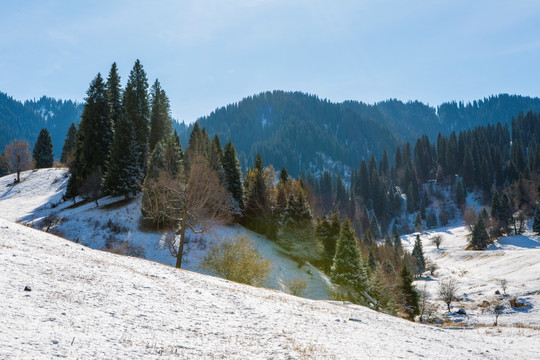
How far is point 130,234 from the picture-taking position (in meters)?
41.8

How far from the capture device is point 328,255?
5062 centimetres

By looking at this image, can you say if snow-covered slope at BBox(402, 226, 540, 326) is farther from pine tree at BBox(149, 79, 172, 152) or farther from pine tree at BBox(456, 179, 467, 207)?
pine tree at BBox(149, 79, 172, 152)

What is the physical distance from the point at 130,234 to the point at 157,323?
1298 inches

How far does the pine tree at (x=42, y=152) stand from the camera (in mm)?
86625

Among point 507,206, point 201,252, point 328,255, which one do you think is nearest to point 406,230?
point 507,206

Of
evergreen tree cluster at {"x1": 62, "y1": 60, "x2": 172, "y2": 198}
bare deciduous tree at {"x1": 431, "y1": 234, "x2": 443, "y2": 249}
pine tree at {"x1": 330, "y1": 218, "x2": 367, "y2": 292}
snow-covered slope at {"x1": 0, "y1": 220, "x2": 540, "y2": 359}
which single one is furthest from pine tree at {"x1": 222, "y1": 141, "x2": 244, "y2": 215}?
bare deciduous tree at {"x1": 431, "y1": 234, "x2": 443, "y2": 249}

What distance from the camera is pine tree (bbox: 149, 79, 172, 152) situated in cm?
6147

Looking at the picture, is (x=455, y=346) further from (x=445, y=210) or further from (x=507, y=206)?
(x=445, y=210)

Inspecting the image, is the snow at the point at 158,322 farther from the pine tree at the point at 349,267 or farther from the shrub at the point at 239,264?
the pine tree at the point at 349,267

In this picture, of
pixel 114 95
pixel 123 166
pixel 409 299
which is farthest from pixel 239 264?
pixel 114 95

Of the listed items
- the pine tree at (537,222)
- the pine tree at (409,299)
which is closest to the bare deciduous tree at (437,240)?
the pine tree at (537,222)

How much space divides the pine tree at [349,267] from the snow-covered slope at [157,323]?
21574 millimetres

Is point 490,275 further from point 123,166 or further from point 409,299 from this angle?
point 123,166

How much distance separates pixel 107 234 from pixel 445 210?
155 metres
